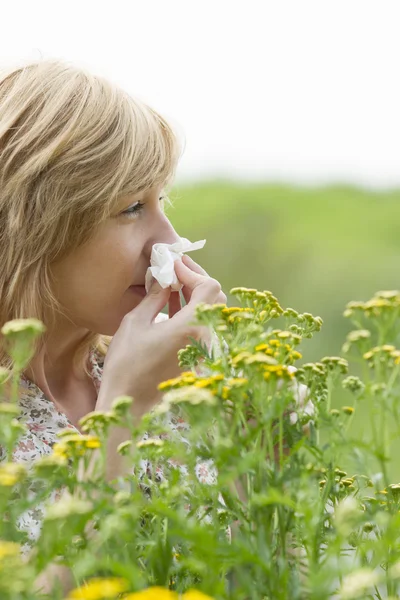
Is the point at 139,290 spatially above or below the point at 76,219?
A: below

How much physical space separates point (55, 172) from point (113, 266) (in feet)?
0.70

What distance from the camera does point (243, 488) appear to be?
2.05ft

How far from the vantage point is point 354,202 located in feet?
20.9

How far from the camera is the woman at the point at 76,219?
1337mm

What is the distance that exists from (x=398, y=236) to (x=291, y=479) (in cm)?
603

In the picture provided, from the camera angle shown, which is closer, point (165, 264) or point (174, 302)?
point (165, 264)

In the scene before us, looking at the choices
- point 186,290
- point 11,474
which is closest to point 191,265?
point 186,290

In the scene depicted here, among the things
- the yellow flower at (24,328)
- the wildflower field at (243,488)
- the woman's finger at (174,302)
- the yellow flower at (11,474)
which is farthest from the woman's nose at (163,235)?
the yellow flower at (11,474)

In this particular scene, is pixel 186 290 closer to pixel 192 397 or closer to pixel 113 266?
pixel 113 266

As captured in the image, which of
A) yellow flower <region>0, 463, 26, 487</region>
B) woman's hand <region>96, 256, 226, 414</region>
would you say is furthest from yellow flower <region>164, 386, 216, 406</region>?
woman's hand <region>96, 256, 226, 414</region>

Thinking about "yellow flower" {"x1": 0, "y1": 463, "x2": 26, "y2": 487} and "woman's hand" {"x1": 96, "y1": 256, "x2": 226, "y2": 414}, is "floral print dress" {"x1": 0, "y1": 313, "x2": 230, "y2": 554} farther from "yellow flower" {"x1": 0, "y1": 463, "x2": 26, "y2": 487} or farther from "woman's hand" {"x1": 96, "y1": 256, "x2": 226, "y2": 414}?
"yellow flower" {"x1": 0, "y1": 463, "x2": 26, "y2": 487}

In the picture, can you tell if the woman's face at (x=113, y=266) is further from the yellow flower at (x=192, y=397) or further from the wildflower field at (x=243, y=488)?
the yellow flower at (x=192, y=397)

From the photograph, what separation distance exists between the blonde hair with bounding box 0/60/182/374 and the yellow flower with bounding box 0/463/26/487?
849 mm

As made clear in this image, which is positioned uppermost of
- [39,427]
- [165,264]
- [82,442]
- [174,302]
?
[82,442]
